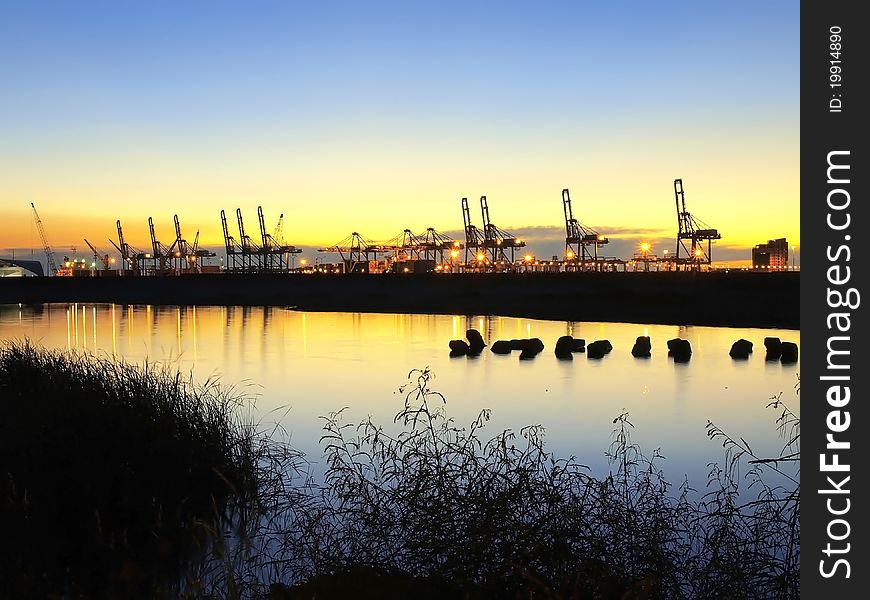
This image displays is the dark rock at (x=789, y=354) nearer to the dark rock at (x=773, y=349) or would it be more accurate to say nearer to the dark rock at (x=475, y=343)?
the dark rock at (x=773, y=349)

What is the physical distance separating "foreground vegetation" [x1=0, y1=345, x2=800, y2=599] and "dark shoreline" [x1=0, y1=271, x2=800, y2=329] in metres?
50.2

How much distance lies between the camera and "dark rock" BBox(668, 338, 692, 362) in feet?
123

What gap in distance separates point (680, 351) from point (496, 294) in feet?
184

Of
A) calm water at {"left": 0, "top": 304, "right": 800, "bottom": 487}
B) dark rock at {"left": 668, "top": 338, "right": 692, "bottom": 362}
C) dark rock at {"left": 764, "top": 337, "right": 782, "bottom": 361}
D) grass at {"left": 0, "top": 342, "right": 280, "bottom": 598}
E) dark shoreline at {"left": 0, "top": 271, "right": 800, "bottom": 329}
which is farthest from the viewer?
dark shoreline at {"left": 0, "top": 271, "right": 800, "bottom": 329}

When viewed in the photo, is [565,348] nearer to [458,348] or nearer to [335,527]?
[458,348]

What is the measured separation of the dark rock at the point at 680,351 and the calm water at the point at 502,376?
1.49ft

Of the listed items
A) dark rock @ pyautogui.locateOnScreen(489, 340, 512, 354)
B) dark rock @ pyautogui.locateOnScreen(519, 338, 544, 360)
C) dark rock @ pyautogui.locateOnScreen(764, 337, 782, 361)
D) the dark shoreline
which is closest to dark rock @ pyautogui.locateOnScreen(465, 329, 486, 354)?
dark rock @ pyautogui.locateOnScreen(489, 340, 512, 354)

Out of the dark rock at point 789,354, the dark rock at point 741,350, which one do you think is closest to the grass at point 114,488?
the dark rock at point 789,354

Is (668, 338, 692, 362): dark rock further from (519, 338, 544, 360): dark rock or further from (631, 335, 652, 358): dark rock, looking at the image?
(519, 338, 544, 360): dark rock

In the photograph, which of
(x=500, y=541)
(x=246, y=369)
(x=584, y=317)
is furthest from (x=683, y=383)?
(x=584, y=317)

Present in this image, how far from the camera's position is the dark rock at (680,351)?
37.6 metres

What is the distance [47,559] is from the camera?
9484mm
